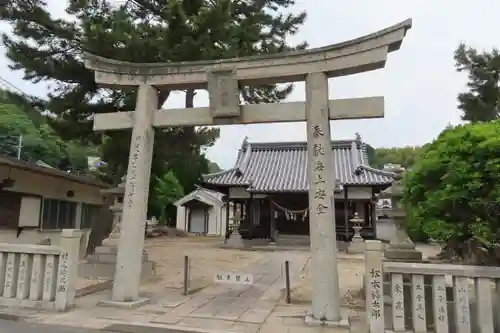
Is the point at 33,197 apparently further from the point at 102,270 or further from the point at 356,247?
the point at 356,247

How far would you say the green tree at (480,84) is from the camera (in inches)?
667

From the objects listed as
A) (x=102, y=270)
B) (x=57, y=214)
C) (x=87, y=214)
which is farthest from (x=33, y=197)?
(x=102, y=270)

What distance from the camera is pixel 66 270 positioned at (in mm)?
6195

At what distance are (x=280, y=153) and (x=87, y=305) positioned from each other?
2026cm

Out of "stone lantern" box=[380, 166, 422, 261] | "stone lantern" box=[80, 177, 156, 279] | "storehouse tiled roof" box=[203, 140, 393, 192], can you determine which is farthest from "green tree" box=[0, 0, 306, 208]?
"storehouse tiled roof" box=[203, 140, 393, 192]

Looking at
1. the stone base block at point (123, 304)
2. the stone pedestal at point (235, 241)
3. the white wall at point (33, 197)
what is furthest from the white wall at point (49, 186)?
the stone pedestal at point (235, 241)

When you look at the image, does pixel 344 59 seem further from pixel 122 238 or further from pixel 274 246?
pixel 274 246

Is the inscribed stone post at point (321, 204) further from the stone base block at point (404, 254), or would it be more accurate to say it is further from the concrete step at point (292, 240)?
the concrete step at point (292, 240)

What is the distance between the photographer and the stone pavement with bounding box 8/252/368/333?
18.0 feet

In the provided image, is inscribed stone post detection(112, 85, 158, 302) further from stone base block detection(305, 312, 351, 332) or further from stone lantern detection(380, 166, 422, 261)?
stone lantern detection(380, 166, 422, 261)

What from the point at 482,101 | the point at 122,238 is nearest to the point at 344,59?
the point at 122,238

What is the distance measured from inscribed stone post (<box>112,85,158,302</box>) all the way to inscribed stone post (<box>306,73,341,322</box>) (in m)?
2.98

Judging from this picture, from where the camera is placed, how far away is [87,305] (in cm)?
665

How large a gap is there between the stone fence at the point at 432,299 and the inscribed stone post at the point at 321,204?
0.66 m
